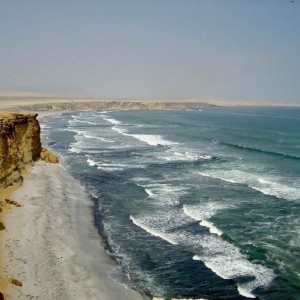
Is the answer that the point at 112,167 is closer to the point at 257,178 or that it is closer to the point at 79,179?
the point at 79,179

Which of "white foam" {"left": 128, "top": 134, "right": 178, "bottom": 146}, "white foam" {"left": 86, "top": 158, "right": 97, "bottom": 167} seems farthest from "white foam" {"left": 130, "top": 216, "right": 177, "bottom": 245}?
"white foam" {"left": 128, "top": 134, "right": 178, "bottom": 146}

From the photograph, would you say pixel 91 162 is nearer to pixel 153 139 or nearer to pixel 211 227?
pixel 153 139

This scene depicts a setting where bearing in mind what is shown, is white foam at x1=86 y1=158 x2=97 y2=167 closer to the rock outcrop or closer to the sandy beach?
the rock outcrop

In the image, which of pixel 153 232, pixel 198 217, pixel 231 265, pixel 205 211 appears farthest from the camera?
pixel 205 211

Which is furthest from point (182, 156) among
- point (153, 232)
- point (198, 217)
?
point (153, 232)

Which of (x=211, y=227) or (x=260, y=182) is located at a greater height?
(x=260, y=182)

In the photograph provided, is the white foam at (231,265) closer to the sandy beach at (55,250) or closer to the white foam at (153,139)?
the sandy beach at (55,250)

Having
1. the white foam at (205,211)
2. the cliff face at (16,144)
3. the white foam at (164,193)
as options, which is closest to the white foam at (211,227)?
the white foam at (205,211)

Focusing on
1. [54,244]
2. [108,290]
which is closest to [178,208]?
[54,244]
